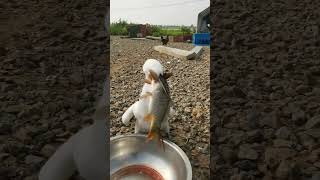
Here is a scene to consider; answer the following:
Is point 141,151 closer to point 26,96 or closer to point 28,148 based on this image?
point 28,148

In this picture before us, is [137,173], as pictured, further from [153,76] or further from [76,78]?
[76,78]

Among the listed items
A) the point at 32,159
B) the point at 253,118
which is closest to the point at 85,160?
the point at 32,159

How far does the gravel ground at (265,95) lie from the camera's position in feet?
3.70

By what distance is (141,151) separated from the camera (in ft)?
3.93

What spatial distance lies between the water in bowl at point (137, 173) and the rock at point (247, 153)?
27 cm

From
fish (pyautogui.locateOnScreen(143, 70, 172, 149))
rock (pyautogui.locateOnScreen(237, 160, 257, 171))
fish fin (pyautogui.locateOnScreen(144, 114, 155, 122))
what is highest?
fish (pyautogui.locateOnScreen(143, 70, 172, 149))

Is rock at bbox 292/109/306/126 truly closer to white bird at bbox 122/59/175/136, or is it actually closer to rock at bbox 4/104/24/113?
white bird at bbox 122/59/175/136

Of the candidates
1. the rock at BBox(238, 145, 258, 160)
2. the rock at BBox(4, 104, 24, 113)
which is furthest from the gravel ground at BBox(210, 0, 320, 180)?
the rock at BBox(4, 104, 24, 113)

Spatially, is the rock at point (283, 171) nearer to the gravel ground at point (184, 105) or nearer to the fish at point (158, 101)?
the gravel ground at point (184, 105)

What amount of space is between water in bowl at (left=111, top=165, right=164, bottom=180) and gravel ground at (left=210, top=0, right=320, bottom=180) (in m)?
0.19

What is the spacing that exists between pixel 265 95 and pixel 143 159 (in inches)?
26.2

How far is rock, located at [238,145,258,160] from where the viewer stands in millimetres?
1150

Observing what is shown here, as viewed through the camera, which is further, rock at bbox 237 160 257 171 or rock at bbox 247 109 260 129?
rock at bbox 247 109 260 129

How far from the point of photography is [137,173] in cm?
115
